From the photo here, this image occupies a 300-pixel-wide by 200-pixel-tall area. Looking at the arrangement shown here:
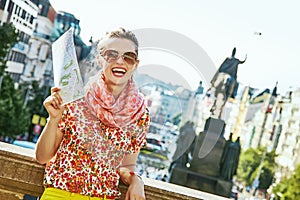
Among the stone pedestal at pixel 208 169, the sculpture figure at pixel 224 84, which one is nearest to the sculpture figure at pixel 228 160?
the stone pedestal at pixel 208 169

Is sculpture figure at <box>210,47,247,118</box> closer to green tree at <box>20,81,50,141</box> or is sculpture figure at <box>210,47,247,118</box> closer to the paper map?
the paper map

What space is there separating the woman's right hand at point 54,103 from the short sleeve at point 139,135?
227mm

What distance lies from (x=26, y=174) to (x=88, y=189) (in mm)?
315

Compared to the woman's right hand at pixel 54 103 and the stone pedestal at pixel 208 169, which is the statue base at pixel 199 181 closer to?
the stone pedestal at pixel 208 169

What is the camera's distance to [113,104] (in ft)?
5.74

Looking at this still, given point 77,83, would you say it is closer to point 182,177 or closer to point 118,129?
point 118,129

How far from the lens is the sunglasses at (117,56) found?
5.73ft

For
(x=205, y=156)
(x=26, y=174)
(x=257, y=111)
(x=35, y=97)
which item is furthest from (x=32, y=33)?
(x=26, y=174)

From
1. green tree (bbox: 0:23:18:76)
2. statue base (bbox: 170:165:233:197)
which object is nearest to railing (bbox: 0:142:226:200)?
statue base (bbox: 170:165:233:197)

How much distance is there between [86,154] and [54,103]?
0.18m

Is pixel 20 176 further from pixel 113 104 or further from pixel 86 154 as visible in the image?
pixel 113 104

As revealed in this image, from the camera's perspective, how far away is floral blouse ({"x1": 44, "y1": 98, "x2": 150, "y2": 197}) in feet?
5.79

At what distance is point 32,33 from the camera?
92.8 feet

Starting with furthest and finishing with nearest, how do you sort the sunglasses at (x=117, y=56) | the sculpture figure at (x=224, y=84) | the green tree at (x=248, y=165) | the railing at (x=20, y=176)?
1. the green tree at (x=248, y=165)
2. the sculpture figure at (x=224, y=84)
3. the railing at (x=20, y=176)
4. the sunglasses at (x=117, y=56)
